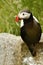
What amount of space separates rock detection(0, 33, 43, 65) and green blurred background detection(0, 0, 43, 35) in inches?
17.5

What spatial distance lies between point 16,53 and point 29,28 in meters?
0.34

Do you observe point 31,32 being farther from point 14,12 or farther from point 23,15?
point 14,12

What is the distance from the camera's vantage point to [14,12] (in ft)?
10.8

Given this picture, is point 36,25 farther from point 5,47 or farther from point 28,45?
point 5,47

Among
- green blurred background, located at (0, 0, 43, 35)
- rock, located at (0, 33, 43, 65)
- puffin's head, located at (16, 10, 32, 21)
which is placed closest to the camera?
puffin's head, located at (16, 10, 32, 21)

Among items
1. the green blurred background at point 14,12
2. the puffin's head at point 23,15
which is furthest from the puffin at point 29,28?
the green blurred background at point 14,12

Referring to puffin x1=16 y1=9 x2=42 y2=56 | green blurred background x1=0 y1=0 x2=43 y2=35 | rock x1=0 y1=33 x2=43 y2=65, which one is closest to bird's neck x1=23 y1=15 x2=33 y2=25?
puffin x1=16 y1=9 x2=42 y2=56

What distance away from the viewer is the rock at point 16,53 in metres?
2.46

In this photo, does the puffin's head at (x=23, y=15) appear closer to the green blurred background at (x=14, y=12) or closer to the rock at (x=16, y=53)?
the rock at (x=16, y=53)

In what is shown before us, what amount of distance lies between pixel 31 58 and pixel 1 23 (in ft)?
2.89

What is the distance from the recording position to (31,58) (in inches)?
96.9

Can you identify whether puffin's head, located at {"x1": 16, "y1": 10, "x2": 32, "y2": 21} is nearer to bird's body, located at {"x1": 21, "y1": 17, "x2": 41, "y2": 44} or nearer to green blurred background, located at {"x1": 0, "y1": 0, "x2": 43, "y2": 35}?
bird's body, located at {"x1": 21, "y1": 17, "x2": 41, "y2": 44}

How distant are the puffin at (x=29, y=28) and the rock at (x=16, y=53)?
0.08m

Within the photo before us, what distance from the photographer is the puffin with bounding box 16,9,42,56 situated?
2.23 m
